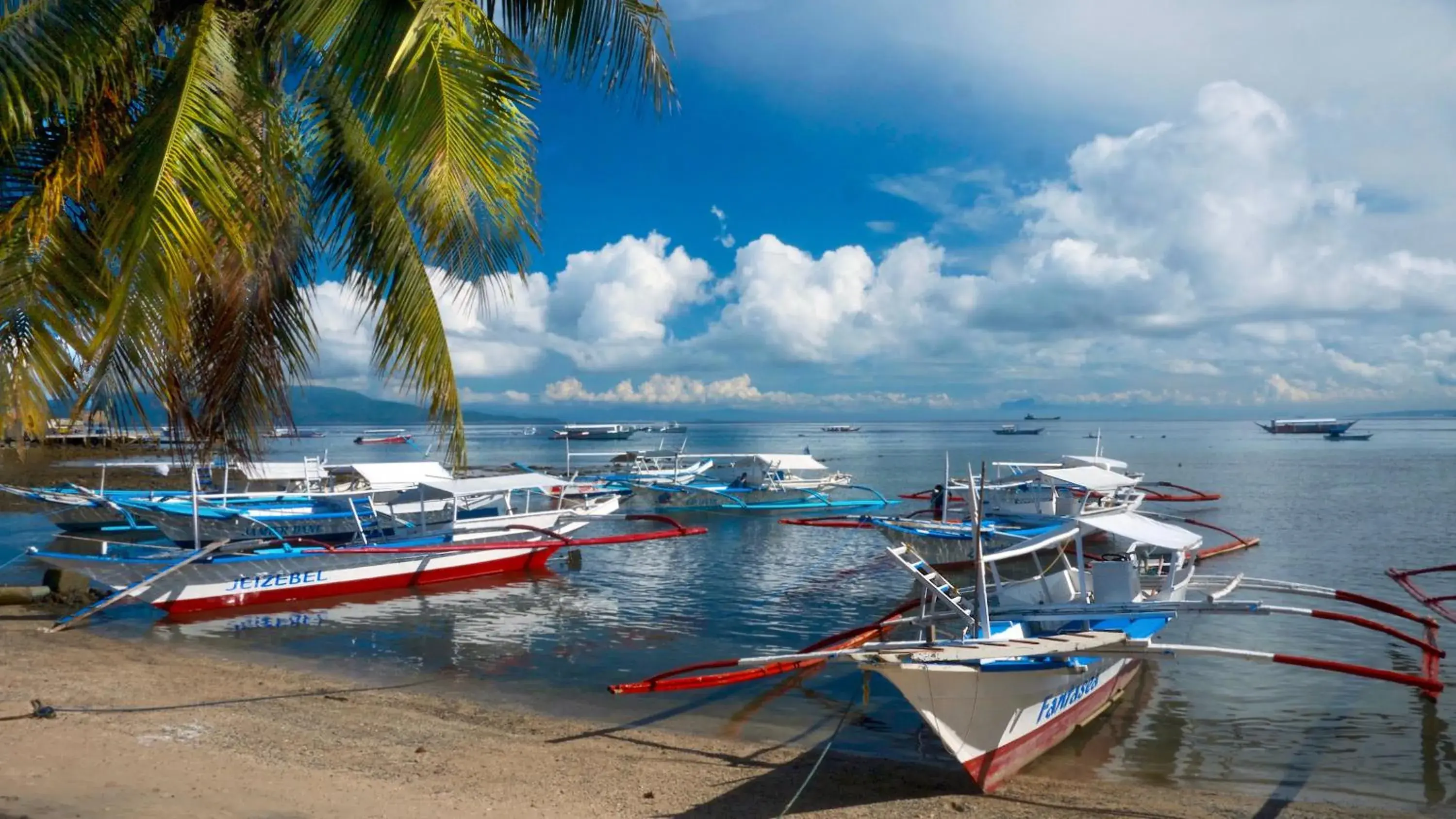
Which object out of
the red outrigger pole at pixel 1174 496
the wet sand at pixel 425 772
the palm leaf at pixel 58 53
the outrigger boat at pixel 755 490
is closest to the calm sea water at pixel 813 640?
the wet sand at pixel 425 772

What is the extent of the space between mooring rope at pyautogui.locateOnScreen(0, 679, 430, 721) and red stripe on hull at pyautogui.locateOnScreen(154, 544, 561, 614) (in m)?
5.79

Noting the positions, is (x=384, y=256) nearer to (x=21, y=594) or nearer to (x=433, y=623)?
(x=433, y=623)

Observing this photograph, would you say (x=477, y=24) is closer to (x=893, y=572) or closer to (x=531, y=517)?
(x=531, y=517)

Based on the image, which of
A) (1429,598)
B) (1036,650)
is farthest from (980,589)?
(1429,598)

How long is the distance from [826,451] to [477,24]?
89.0 metres

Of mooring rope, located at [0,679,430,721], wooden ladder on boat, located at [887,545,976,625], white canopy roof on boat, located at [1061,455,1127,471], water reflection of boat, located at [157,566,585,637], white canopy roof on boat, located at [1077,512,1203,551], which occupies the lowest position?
water reflection of boat, located at [157,566,585,637]

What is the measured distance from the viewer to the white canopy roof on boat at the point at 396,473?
70.4 feet

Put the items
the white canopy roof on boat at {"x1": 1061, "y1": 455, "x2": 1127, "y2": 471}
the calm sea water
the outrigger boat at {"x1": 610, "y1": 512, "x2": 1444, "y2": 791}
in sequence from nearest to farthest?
the outrigger boat at {"x1": 610, "y1": 512, "x2": 1444, "y2": 791}, the calm sea water, the white canopy roof on boat at {"x1": 1061, "y1": 455, "x2": 1127, "y2": 471}

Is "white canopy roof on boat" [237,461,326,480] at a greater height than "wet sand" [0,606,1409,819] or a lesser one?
greater

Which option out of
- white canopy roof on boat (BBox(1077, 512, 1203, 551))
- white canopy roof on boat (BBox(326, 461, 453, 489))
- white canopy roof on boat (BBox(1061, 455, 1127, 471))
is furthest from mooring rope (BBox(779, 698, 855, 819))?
white canopy roof on boat (BBox(1061, 455, 1127, 471))

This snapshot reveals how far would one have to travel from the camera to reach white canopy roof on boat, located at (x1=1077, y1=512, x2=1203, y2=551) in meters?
10.7

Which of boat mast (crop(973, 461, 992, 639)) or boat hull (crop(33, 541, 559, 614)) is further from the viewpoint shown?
boat hull (crop(33, 541, 559, 614))

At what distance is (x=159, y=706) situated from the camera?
31.2 ft

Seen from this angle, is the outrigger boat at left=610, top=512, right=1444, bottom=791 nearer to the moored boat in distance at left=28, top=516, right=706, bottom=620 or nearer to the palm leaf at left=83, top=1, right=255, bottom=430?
the palm leaf at left=83, top=1, right=255, bottom=430
